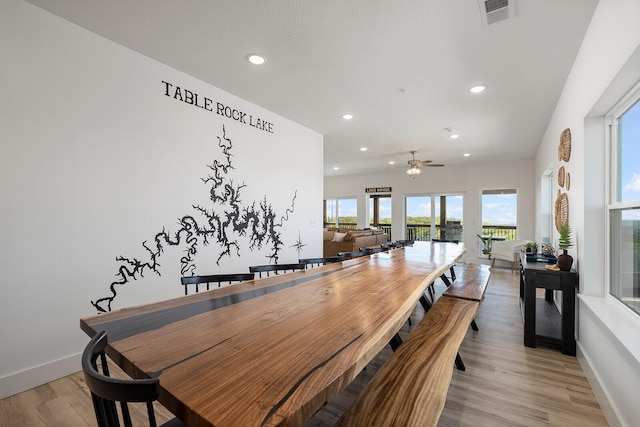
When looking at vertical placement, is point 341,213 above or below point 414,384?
above

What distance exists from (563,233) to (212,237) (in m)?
3.59

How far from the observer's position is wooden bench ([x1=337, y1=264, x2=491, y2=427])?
3.55 ft

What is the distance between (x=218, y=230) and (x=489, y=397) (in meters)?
2.96

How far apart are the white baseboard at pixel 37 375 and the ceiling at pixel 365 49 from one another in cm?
272

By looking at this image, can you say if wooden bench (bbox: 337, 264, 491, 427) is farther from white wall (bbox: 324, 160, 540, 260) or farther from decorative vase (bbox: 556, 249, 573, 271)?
white wall (bbox: 324, 160, 540, 260)

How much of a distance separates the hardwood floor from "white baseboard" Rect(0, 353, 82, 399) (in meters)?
0.05

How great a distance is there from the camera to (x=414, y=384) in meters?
1.27

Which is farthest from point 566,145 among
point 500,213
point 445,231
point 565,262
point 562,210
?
point 445,231

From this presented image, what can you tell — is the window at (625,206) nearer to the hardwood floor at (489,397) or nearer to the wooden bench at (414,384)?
the hardwood floor at (489,397)

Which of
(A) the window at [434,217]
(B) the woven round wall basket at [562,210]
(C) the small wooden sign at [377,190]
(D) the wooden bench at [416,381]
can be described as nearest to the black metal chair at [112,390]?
(D) the wooden bench at [416,381]

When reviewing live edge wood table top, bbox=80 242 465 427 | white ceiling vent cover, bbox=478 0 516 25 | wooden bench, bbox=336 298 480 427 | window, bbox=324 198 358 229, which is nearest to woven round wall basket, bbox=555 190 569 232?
white ceiling vent cover, bbox=478 0 516 25

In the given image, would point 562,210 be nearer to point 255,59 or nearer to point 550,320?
point 550,320

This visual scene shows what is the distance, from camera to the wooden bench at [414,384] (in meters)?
1.08

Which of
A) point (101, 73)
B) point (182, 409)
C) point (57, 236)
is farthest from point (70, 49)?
point (182, 409)
